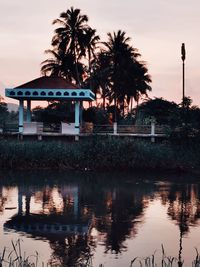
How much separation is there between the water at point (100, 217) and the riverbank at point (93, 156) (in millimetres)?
4248

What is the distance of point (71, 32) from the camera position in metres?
51.2

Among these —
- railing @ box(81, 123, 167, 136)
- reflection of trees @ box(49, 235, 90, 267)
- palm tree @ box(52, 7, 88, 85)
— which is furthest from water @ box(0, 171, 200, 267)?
palm tree @ box(52, 7, 88, 85)

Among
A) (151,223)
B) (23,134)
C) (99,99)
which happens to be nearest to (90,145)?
(23,134)

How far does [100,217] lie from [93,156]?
1732cm

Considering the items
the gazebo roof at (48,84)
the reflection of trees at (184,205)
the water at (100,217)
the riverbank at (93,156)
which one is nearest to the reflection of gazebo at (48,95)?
the gazebo roof at (48,84)

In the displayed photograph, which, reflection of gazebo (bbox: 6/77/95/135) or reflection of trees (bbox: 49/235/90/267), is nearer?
reflection of trees (bbox: 49/235/90/267)

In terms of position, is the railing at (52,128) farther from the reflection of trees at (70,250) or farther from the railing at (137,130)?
the reflection of trees at (70,250)

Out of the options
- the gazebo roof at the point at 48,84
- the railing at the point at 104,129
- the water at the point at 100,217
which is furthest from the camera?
the gazebo roof at the point at 48,84

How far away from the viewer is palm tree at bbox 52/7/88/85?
168 ft

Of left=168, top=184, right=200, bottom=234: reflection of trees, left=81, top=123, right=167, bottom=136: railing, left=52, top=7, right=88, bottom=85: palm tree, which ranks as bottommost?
left=168, top=184, right=200, bottom=234: reflection of trees

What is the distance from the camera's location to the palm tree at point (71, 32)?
51.1 metres

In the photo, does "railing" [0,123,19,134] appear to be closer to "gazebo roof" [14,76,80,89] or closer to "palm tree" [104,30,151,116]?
"gazebo roof" [14,76,80,89]

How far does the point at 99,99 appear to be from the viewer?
70500mm

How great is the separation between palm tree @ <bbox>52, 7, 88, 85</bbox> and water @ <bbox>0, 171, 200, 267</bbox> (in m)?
23.4
